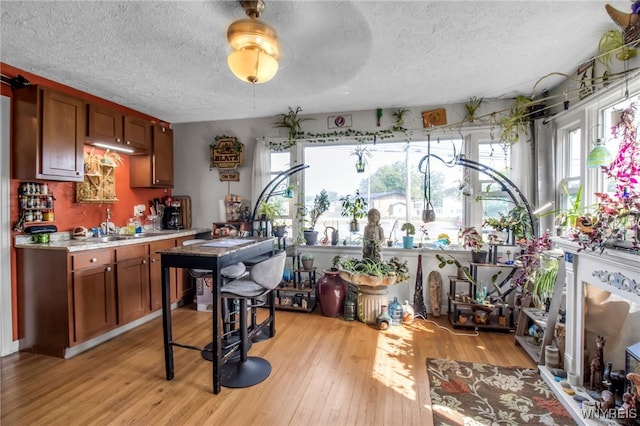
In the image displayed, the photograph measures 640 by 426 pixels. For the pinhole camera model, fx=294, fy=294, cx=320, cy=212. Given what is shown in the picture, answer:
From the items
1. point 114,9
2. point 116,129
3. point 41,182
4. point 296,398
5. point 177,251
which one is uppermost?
point 114,9

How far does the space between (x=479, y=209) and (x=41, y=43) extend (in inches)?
169

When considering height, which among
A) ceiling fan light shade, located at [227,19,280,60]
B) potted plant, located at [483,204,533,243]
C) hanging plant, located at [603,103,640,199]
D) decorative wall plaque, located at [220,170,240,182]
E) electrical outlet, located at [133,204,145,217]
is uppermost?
ceiling fan light shade, located at [227,19,280,60]

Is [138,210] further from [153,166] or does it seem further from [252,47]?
[252,47]

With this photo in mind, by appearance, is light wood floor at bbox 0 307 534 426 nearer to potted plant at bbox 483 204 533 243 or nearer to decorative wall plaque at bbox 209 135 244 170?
potted plant at bbox 483 204 533 243

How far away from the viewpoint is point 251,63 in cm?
179

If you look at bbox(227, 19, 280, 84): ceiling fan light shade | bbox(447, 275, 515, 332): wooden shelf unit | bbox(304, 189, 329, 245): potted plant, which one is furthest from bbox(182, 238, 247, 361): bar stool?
bbox(447, 275, 515, 332): wooden shelf unit

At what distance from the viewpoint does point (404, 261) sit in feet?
11.7

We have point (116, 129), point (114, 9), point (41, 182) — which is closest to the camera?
point (114, 9)

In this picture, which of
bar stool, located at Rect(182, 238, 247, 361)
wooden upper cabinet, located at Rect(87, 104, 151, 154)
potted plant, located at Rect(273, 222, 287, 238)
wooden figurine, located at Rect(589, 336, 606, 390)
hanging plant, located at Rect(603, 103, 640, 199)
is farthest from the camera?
potted plant, located at Rect(273, 222, 287, 238)

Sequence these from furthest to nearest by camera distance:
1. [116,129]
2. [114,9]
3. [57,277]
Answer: [116,129] < [57,277] < [114,9]

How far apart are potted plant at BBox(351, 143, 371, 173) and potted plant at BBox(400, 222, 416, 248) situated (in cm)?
84

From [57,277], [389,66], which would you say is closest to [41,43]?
[57,277]

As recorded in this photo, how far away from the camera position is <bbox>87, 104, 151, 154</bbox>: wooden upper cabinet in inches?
118

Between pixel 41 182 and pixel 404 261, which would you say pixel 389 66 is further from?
pixel 41 182
